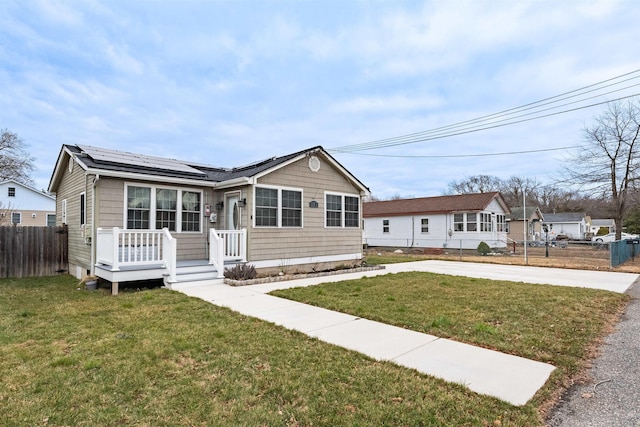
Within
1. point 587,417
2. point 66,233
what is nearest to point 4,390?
point 587,417

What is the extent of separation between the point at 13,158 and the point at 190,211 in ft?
97.3

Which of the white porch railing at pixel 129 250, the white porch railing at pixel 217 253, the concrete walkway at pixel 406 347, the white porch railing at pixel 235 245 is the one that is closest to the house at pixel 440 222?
the white porch railing at pixel 235 245

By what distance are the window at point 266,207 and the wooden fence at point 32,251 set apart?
690 cm

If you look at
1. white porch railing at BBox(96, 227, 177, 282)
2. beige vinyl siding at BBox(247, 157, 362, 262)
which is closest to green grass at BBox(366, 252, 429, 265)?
beige vinyl siding at BBox(247, 157, 362, 262)

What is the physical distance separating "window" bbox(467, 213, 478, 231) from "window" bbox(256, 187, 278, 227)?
52.5 ft

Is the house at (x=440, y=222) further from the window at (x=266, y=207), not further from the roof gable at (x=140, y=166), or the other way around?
the window at (x=266, y=207)

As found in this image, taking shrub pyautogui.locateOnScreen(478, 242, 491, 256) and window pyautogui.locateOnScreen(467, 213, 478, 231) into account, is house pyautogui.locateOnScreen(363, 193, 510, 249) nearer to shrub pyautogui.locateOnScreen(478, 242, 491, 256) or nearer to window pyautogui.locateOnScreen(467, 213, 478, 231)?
window pyautogui.locateOnScreen(467, 213, 478, 231)

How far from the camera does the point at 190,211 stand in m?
10.2

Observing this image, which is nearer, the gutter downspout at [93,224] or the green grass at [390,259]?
the gutter downspout at [93,224]

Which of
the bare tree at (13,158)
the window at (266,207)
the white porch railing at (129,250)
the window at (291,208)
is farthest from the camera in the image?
the bare tree at (13,158)

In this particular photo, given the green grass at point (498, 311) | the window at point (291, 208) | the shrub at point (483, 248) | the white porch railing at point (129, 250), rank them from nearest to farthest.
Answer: the green grass at point (498, 311), the white porch railing at point (129, 250), the window at point (291, 208), the shrub at point (483, 248)

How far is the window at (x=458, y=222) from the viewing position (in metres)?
22.3

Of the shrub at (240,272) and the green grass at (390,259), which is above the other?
the shrub at (240,272)

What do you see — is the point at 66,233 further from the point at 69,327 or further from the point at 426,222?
the point at 426,222
